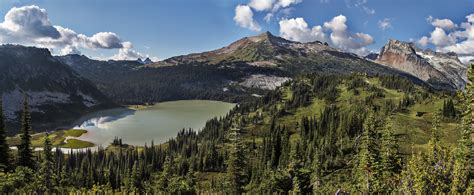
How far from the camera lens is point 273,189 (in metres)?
50.6

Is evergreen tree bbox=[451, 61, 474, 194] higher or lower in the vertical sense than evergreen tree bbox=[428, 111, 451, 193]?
higher

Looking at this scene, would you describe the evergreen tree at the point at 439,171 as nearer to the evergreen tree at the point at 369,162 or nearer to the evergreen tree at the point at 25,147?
the evergreen tree at the point at 369,162

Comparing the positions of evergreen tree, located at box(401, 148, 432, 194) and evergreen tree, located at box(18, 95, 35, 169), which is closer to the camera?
evergreen tree, located at box(401, 148, 432, 194)

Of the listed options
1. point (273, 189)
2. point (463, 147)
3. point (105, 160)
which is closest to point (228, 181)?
point (273, 189)

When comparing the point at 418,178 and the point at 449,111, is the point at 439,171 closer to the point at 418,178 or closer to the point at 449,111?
the point at 418,178

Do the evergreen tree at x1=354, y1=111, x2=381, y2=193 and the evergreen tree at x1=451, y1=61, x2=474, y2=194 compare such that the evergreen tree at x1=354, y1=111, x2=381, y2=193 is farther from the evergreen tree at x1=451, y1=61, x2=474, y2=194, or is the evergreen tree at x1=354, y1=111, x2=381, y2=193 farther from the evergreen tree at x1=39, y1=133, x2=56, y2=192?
the evergreen tree at x1=39, y1=133, x2=56, y2=192

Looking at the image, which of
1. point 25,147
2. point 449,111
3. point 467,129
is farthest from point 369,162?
point 449,111

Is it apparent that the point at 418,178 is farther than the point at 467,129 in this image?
No

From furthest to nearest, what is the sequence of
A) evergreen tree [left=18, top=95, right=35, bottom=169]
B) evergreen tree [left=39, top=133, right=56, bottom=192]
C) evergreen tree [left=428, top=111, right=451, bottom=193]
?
evergreen tree [left=18, top=95, right=35, bottom=169] < evergreen tree [left=39, top=133, right=56, bottom=192] < evergreen tree [left=428, top=111, right=451, bottom=193]

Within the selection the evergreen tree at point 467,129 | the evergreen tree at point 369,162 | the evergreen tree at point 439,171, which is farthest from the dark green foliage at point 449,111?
the evergreen tree at point 439,171

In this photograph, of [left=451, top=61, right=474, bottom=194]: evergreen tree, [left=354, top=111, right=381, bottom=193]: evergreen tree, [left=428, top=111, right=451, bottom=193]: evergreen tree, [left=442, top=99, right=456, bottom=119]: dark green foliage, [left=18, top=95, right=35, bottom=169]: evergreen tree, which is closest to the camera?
[left=428, top=111, right=451, bottom=193]: evergreen tree

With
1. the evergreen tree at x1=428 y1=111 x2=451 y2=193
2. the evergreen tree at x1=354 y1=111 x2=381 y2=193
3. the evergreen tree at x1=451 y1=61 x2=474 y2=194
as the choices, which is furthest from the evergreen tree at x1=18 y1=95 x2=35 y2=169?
the evergreen tree at x1=451 y1=61 x2=474 y2=194

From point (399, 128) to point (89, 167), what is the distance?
15112 centimetres

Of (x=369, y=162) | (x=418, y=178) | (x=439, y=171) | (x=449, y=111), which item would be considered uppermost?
(x=418, y=178)
